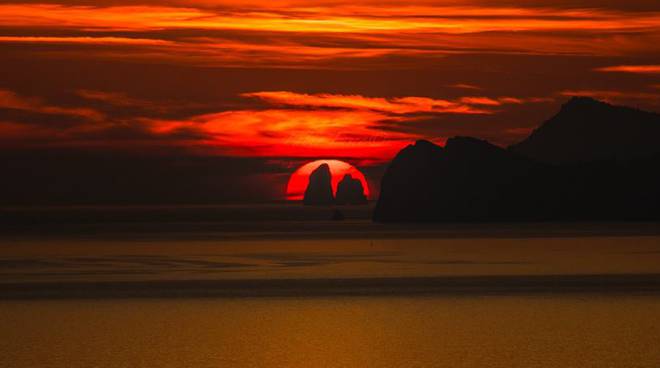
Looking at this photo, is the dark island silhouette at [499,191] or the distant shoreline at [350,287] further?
the dark island silhouette at [499,191]

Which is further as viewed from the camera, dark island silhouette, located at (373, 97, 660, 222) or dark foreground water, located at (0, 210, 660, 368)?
dark island silhouette, located at (373, 97, 660, 222)

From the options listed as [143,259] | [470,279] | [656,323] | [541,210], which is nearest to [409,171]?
[541,210]

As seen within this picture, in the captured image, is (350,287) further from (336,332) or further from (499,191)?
(499,191)

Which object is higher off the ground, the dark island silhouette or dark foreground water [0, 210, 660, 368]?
dark foreground water [0, 210, 660, 368]

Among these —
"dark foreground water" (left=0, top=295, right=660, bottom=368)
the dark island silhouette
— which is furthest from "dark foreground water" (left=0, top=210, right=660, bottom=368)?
the dark island silhouette

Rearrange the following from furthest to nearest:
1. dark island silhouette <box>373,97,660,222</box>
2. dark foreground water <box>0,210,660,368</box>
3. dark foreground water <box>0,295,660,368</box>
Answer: dark island silhouette <box>373,97,660,222</box>
dark foreground water <box>0,210,660,368</box>
dark foreground water <box>0,295,660,368</box>

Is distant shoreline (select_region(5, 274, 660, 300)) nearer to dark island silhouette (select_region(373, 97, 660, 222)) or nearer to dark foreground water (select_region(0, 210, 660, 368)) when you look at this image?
dark foreground water (select_region(0, 210, 660, 368))

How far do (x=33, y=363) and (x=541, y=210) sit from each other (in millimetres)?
178105

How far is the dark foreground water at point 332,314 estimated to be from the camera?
19.8 meters

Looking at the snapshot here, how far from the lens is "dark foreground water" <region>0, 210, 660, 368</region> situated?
1980cm

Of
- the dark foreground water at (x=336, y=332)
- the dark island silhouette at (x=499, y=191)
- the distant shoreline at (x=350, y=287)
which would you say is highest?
the dark foreground water at (x=336, y=332)

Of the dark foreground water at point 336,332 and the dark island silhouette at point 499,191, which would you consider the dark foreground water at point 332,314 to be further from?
the dark island silhouette at point 499,191

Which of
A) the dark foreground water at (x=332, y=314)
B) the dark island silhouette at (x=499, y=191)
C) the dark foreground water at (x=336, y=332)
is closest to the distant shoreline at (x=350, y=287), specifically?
the dark foreground water at (x=332, y=314)

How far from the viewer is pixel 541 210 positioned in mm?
193125
